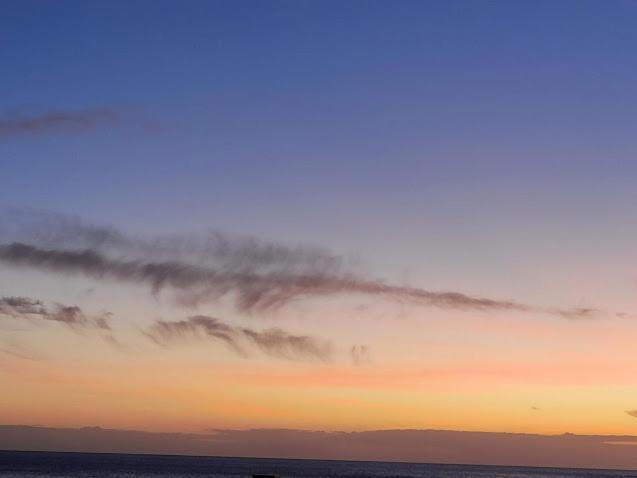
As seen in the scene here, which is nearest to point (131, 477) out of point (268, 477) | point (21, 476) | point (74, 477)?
point (74, 477)

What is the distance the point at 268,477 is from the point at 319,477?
405 ft

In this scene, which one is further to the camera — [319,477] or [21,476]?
[319,477]

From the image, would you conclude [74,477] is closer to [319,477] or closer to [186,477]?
[186,477]

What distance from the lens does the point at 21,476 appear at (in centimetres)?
14262

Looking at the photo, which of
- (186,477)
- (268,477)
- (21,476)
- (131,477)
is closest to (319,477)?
(186,477)

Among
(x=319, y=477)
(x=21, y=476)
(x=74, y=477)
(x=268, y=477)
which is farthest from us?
(x=319, y=477)

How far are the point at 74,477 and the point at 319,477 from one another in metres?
59.6

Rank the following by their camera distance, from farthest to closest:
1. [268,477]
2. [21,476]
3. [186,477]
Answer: [186,477]
[21,476]
[268,477]

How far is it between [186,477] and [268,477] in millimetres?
110899

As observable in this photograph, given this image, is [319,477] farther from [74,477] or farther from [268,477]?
[268,477]

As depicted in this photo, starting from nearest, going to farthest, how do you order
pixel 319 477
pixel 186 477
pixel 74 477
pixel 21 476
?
pixel 21 476, pixel 74 477, pixel 186 477, pixel 319 477

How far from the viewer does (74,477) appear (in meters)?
157

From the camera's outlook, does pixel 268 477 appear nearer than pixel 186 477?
Yes

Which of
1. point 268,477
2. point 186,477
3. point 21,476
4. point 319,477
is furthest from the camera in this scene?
point 319,477
